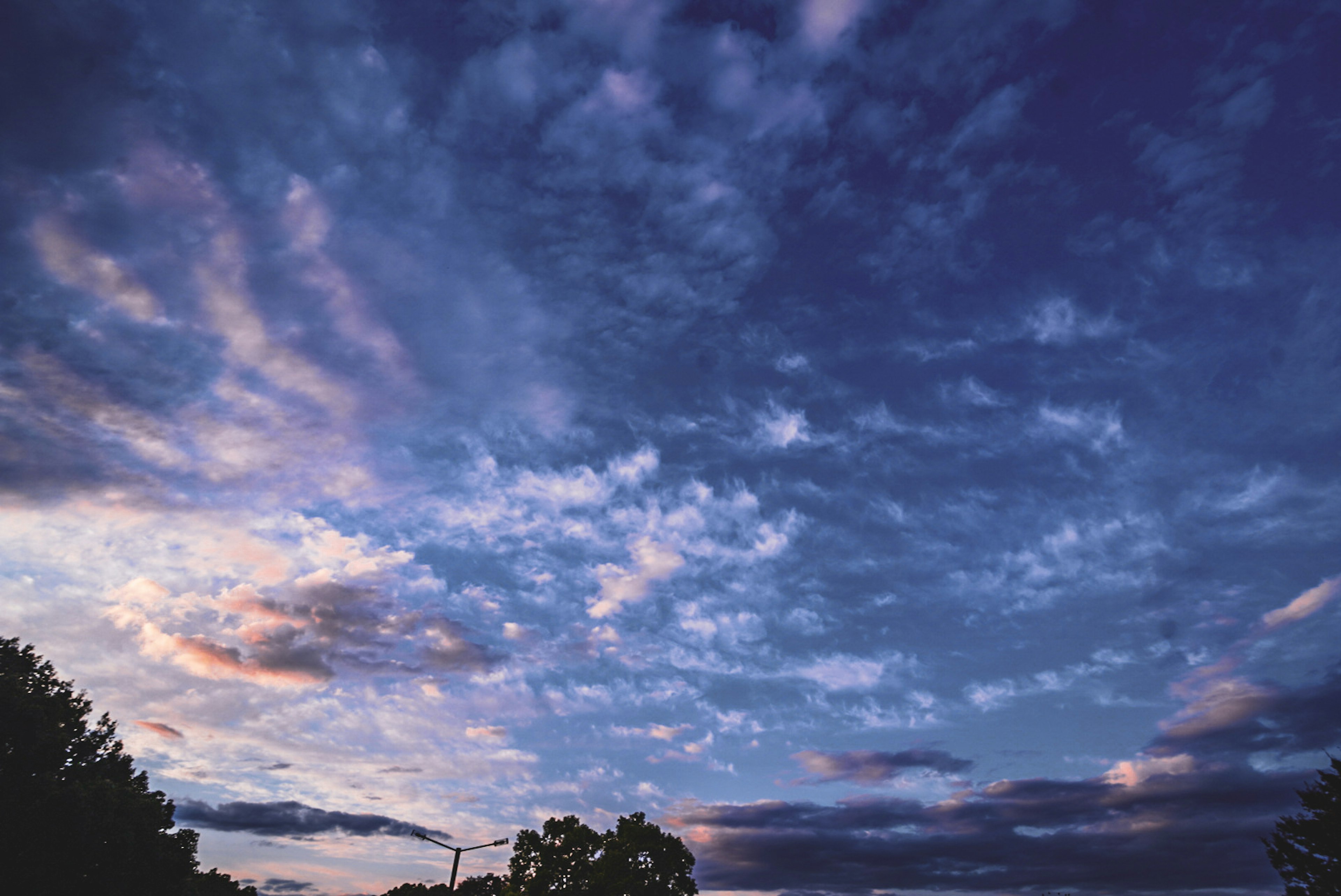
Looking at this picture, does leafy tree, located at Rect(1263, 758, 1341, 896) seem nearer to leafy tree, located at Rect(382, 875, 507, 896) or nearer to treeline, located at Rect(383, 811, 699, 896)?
treeline, located at Rect(383, 811, 699, 896)

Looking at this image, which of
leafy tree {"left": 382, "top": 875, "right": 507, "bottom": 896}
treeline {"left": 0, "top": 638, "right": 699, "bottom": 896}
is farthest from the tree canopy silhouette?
leafy tree {"left": 382, "top": 875, "right": 507, "bottom": 896}

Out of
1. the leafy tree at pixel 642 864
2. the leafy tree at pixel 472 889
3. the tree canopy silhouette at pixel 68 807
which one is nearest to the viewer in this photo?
the tree canopy silhouette at pixel 68 807

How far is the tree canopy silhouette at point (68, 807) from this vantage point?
30453 mm

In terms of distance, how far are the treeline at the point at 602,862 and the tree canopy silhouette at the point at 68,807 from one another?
73.9 ft

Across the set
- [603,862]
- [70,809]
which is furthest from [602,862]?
[70,809]

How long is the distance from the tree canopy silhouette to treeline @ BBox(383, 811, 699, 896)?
73.9ft

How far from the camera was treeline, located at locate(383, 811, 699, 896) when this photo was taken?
50.6 meters

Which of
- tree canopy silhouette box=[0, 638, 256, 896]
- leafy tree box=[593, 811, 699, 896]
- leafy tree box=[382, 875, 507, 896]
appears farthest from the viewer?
leafy tree box=[382, 875, 507, 896]

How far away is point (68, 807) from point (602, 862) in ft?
104

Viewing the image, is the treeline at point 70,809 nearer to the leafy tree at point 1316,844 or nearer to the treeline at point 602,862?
the treeline at point 602,862

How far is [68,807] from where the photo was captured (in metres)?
31.0

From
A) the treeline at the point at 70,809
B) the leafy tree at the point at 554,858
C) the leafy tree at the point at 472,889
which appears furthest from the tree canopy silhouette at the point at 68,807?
the leafy tree at the point at 472,889

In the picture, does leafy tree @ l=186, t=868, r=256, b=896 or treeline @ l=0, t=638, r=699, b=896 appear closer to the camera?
treeline @ l=0, t=638, r=699, b=896

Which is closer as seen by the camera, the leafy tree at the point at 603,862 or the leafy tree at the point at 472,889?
the leafy tree at the point at 603,862
